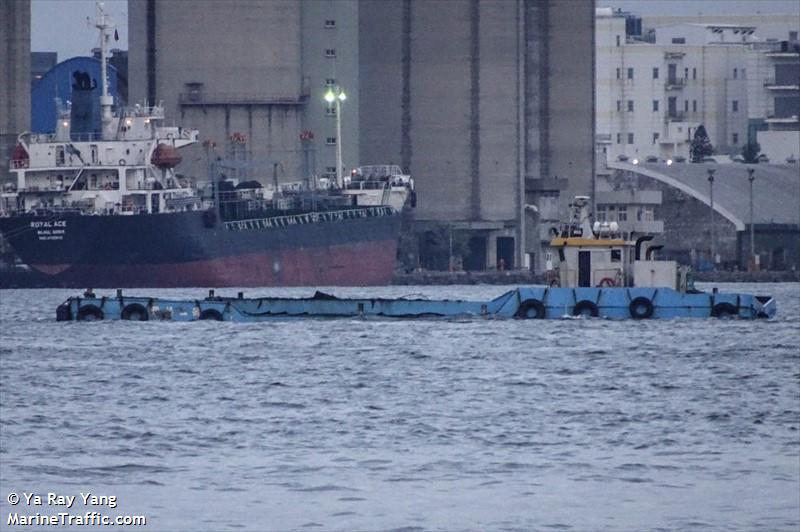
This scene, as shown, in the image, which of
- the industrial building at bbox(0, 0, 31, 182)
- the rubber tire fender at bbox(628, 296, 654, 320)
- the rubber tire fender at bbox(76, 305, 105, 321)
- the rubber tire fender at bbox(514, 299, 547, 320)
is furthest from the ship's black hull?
the rubber tire fender at bbox(628, 296, 654, 320)

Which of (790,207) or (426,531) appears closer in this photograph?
(426,531)

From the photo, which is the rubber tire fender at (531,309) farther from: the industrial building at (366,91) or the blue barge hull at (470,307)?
the industrial building at (366,91)

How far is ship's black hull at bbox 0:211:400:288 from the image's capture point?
85812 millimetres

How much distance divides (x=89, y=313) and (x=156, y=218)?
30.6 metres

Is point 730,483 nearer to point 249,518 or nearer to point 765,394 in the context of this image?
point 249,518

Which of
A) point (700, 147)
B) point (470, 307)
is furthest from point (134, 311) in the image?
point (700, 147)

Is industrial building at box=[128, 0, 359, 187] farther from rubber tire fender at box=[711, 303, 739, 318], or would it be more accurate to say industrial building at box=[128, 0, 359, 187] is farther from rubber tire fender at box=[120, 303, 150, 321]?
rubber tire fender at box=[711, 303, 739, 318]

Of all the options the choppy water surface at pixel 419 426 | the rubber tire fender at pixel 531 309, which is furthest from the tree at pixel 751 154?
the choppy water surface at pixel 419 426

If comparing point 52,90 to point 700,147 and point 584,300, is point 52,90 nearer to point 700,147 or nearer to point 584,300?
point 700,147

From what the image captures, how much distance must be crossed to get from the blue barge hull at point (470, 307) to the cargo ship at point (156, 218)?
2921 cm

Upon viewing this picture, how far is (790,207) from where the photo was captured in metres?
115

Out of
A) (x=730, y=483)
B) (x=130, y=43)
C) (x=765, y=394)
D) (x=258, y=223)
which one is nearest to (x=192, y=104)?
(x=130, y=43)

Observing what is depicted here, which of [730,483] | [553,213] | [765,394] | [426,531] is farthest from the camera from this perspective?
[553,213]

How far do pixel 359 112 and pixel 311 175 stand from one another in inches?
249
